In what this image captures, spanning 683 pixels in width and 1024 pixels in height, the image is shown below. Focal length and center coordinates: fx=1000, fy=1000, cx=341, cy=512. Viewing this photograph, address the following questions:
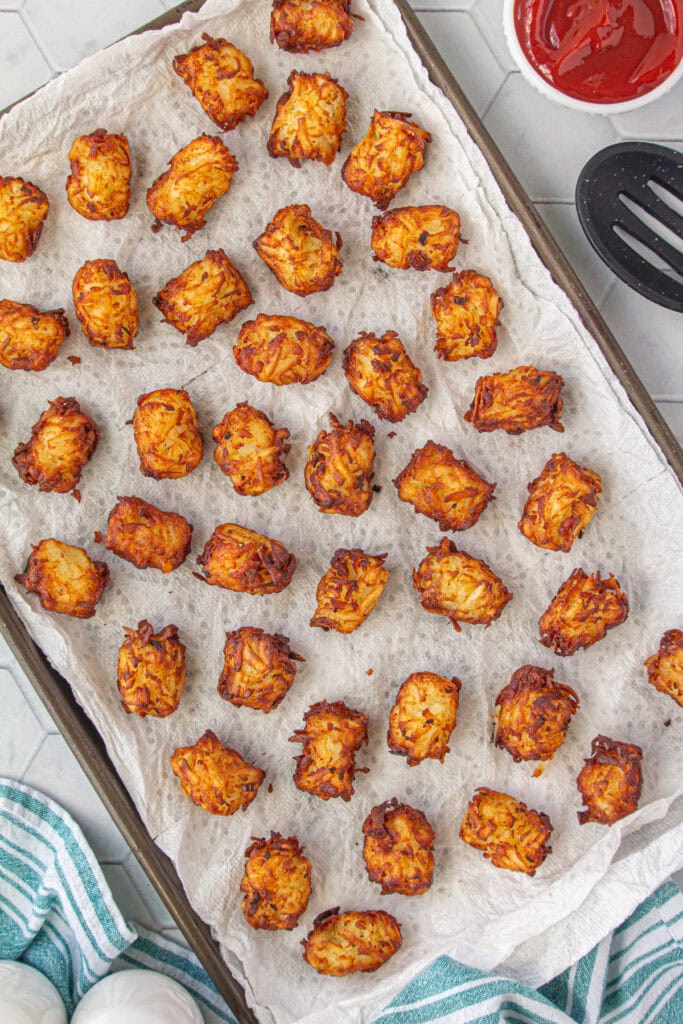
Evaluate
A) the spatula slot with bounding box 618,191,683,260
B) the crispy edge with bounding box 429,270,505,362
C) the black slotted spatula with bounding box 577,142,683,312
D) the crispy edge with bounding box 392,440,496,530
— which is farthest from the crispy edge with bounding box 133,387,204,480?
the spatula slot with bounding box 618,191,683,260

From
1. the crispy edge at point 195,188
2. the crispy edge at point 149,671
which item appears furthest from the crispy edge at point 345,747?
the crispy edge at point 195,188

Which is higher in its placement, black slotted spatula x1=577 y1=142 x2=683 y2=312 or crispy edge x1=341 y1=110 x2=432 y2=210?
crispy edge x1=341 y1=110 x2=432 y2=210

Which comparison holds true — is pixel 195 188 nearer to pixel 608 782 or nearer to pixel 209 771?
pixel 209 771

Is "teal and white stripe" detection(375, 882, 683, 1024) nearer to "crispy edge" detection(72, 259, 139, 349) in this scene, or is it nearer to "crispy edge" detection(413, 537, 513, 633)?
"crispy edge" detection(413, 537, 513, 633)

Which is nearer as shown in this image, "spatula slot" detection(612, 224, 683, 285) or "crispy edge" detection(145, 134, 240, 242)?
"crispy edge" detection(145, 134, 240, 242)

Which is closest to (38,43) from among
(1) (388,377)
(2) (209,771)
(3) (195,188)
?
(3) (195,188)

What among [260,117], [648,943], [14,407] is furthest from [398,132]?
[648,943]
